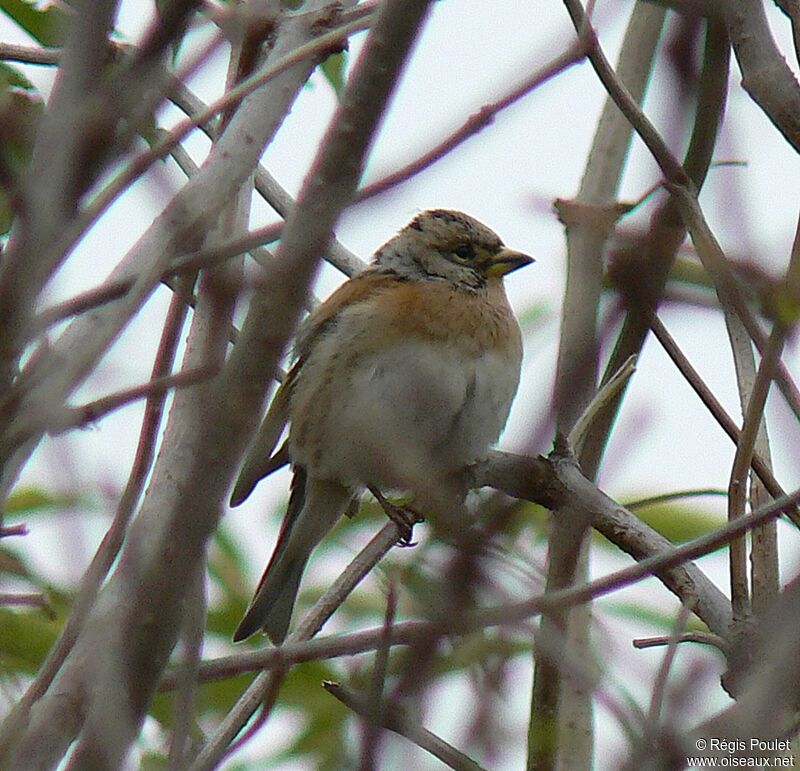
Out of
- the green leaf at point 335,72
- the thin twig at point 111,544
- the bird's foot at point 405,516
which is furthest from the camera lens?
the bird's foot at point 405,516

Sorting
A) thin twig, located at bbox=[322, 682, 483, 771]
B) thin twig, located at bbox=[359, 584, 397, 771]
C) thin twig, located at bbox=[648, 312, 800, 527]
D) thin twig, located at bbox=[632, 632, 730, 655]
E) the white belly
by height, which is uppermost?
the white belly

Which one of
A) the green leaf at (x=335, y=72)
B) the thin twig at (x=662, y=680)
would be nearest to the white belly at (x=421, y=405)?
the green leaf at (x=335, y=72)

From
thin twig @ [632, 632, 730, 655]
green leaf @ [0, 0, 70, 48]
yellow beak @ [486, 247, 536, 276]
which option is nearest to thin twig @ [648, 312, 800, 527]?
thin twig @ [632, 632, 730, 655]

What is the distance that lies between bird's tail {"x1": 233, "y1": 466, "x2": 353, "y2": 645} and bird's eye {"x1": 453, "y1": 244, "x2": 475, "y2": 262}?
1.07 meters

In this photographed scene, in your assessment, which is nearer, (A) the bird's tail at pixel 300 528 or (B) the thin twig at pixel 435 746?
(B) the thin twig at pixel 435 746

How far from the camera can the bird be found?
15.3 ft

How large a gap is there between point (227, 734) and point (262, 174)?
6.56 feet

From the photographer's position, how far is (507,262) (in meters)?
5.35

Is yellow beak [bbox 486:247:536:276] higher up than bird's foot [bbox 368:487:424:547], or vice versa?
yellow beak [bbox 486:247:536:276]

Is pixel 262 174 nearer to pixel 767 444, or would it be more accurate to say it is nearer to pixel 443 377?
pixel 443 377

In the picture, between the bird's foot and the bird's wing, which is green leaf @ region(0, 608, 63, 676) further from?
the bird's wing

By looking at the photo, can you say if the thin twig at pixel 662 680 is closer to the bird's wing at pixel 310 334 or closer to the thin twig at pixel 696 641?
the thin twig at pixel 696 641

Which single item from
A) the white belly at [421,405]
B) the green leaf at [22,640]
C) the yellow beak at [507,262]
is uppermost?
the yellow beak at [507,262]

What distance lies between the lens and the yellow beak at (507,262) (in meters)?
5.32
